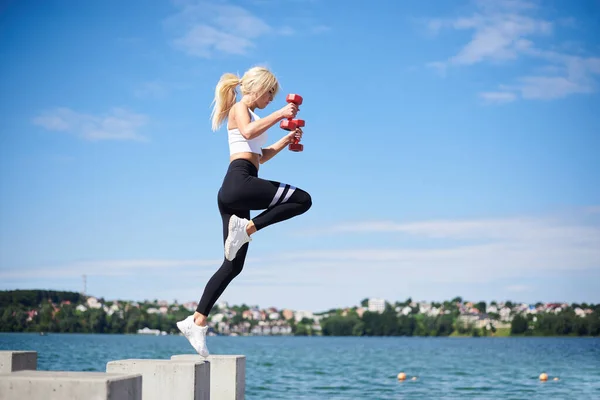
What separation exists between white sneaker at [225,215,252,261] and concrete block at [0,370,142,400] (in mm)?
2291

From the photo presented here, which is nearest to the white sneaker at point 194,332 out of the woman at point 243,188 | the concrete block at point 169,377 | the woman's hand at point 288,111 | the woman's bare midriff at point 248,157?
the woman at point 243,188

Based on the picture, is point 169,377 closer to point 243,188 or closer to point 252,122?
point 243,188

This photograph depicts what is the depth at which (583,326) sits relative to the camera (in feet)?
596

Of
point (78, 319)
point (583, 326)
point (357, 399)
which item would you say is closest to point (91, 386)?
point (357, 399)

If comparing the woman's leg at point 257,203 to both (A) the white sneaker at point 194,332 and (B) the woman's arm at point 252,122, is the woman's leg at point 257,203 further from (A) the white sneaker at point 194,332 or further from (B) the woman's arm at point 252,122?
(A) the white sneaker at point 194,332

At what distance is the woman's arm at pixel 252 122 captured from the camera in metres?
7.39

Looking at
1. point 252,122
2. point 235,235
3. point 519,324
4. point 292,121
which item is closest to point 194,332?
point 235,235

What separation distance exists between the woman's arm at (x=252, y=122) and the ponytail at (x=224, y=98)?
26cm

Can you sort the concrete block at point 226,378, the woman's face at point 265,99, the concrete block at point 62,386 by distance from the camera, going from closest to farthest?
the concrete block at point 62,386 → the woman's face at point 265,99 → the concrete block at point 226,378

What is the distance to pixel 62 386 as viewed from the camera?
5102 millimetres

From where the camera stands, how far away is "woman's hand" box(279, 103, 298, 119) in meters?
7.55

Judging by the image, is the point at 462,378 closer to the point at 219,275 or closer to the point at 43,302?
the point at 219,275

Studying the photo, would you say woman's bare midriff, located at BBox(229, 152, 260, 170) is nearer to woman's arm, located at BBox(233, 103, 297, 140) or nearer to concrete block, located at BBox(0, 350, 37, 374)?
woman's arm, located at BBox(233, 103, 297, 140)

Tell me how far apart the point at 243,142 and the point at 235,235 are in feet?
2.94
